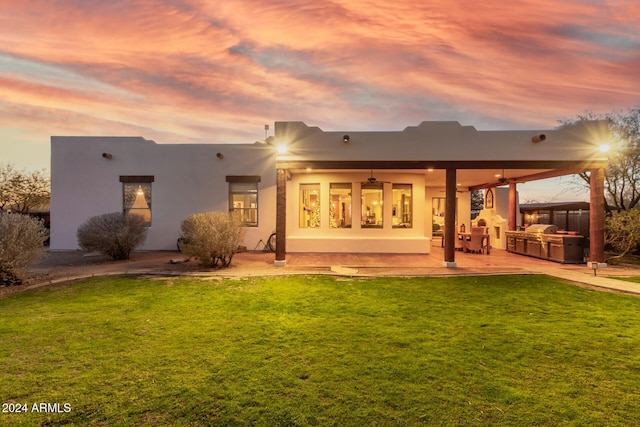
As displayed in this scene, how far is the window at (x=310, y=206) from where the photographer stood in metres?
12.9

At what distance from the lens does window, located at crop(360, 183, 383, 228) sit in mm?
12812

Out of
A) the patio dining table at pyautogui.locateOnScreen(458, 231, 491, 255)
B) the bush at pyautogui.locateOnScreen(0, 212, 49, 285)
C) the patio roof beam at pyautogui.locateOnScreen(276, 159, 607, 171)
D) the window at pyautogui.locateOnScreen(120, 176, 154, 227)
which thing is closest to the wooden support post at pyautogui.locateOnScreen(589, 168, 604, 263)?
the patio roof beam at pyautogui.locateOnScreen(276, 159, 607, 171)

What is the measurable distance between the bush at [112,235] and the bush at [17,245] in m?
2.88

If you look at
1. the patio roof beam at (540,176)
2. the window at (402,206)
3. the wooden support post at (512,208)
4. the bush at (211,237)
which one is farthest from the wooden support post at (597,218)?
the bush at (211,237)

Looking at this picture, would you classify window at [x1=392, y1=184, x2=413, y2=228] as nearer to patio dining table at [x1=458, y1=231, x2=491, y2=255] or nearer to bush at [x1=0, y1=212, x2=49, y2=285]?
patio dining table at [x1=458, y1=231, x2=491, y2=255]

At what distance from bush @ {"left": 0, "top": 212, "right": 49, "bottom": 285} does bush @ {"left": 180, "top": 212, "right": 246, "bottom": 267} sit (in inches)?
131

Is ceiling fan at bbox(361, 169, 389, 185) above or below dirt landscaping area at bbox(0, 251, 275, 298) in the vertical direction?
→ above

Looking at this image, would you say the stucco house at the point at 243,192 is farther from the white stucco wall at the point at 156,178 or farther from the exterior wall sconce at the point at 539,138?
the exterior wall sconce at the point at 539,138

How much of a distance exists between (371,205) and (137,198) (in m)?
10.1

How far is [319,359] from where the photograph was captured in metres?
3.52

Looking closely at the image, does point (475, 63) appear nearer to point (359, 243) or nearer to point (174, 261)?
point (359, 243)

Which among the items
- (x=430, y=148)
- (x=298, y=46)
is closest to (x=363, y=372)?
(x=430, y=148)

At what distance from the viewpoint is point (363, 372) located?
127 inches

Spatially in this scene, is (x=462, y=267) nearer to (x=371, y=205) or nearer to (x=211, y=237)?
(x=371, y=205)
